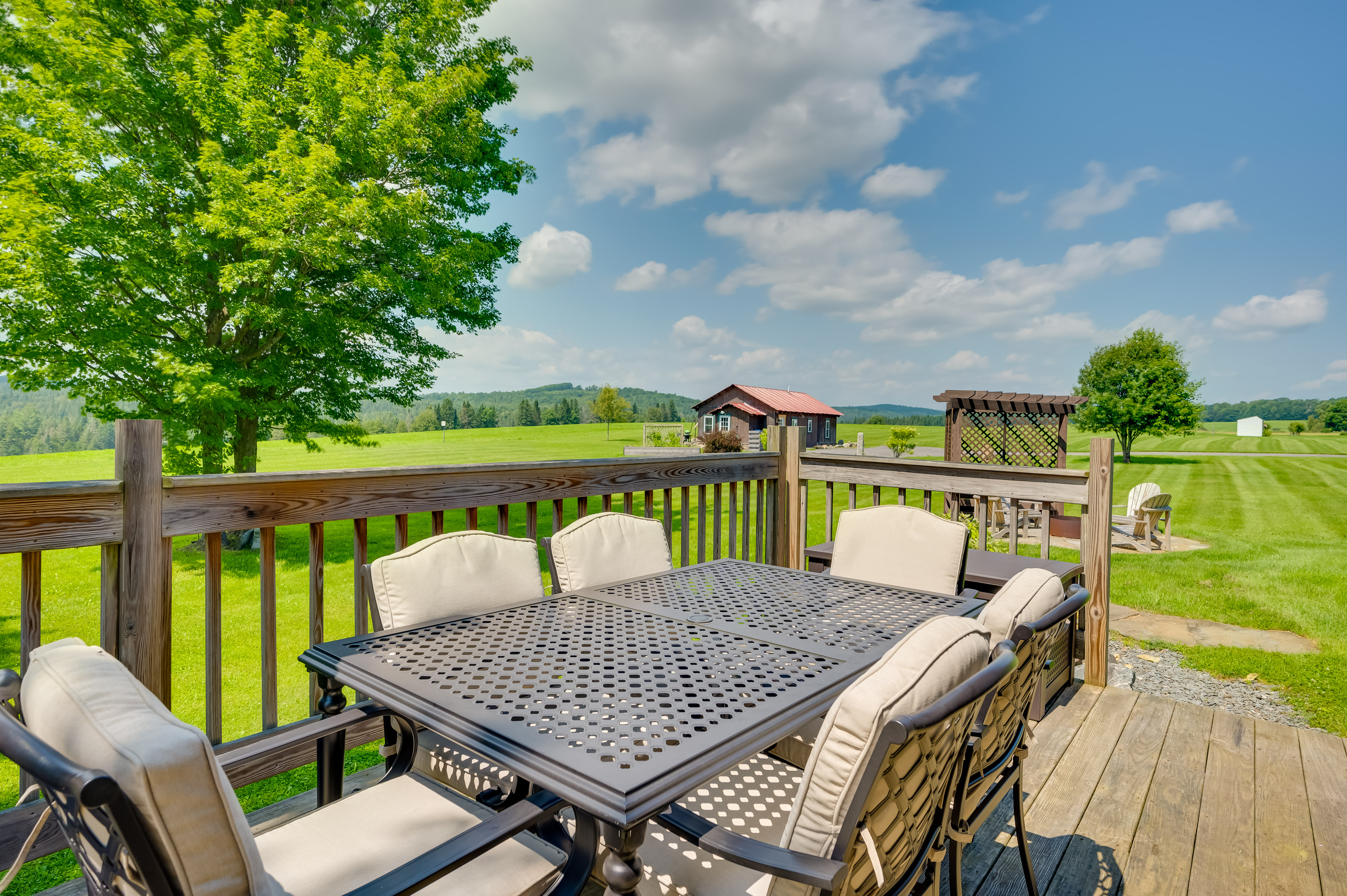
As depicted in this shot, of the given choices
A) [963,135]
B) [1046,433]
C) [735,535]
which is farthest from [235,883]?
[963,135]

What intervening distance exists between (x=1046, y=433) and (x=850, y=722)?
8.10m

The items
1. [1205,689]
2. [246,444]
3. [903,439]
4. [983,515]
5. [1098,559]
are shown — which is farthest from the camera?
[903,439]

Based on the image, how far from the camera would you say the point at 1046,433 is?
24.8 feet

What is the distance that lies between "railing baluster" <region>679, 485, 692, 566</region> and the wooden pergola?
16.5 ft

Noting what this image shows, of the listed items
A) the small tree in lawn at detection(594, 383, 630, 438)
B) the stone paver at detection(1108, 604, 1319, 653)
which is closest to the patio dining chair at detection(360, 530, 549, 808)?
the stone paver at detection(1108, 604, 1319, 653)

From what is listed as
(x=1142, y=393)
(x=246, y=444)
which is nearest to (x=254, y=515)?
(x=246, y=444)

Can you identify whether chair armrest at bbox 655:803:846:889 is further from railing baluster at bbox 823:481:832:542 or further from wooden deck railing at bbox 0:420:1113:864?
railing baluster at bbox 823:481:832:542

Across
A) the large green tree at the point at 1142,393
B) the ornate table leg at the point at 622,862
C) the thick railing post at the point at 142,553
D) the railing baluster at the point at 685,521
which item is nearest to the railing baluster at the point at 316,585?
the thick railing post at the point at 142,553

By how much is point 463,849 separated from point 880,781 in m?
0.64

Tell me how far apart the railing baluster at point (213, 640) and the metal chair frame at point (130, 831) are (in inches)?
27.0

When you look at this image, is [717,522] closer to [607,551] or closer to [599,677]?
[607,551]

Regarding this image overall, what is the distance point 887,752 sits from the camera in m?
0.80

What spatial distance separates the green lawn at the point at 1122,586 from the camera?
430 centimetres

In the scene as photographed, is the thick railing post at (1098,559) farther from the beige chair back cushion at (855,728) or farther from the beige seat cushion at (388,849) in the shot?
the beige seat cushion at (388,849)
